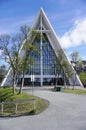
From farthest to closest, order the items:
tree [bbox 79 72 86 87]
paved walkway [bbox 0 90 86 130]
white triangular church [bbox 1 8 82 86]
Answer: white triangular church [bbox 1 8 82 86] < tree [bbox 79 72 86 87] < paved walkway [bbox 0 90 86 130]

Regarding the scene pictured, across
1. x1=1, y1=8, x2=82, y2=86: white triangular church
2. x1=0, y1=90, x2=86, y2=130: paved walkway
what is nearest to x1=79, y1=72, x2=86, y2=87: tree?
x1=1, y1=8, x2=82, y2=86: white triangular church

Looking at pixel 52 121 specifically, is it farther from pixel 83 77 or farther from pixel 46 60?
pixel 46 60

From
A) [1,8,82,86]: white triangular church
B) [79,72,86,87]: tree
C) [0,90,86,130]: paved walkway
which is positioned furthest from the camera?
[1,8,82,86]: white triangular church

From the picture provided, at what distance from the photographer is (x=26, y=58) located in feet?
121

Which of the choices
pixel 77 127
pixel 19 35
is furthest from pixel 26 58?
pixel 77 127

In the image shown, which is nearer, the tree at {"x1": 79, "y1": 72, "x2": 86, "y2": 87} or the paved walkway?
the paved walkway

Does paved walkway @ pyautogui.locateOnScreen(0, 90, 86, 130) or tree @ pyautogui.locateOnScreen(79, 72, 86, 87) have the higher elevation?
tree @ pyautogui.locateOnScreen(79, 72, 86, 87)

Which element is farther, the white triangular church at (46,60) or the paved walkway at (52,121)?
the white triangular church at (46,60)

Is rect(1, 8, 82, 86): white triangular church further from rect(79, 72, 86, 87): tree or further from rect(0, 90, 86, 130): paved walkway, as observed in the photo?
rect(0, 90, 86, 130): paved walkway

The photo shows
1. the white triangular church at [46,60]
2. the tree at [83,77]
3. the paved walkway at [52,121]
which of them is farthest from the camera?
the white triangular church at [46,60]

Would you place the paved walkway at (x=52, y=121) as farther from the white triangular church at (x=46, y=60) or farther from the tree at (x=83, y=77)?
the white triangular church at (x=46, y=60)

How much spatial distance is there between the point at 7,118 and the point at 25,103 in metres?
4.76

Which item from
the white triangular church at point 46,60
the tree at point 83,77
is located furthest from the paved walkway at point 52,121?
the white triangular church at point 46,60

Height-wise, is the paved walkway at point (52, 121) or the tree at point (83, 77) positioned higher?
the tree at point (83, 77)
